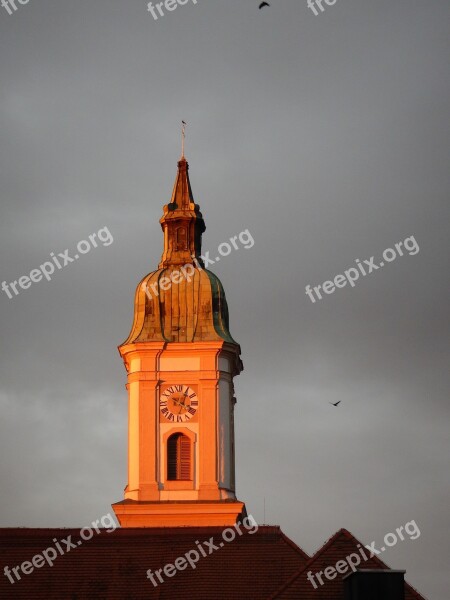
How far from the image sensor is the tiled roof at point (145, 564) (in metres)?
65.1

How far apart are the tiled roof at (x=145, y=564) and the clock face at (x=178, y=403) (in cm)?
1129

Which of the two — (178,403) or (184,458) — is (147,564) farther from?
(178,403)

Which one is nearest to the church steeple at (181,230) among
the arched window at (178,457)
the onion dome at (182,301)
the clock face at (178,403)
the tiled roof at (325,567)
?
the onion dome at (182,301)

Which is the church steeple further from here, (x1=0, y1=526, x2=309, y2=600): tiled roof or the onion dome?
(x1=0, y1=526, x2=309, y2=600): tiled roof

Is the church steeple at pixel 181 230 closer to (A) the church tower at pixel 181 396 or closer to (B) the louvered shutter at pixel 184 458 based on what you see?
(A) the church tower at pixel 181 396

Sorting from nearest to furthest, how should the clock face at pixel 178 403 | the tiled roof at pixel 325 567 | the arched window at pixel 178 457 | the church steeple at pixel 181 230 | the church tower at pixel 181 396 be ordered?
the tiled roof at pixel 325 567 < the church tower at pixel 181 396 < the arched window at pixel 178 457 < the clock face at pixel 178 403 < the church steeple at pixel 181 230

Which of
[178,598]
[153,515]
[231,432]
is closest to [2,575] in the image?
[178,598]

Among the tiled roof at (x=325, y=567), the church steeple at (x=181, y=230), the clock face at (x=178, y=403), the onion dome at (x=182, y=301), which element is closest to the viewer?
the tiled roof at (x=325, y=567)

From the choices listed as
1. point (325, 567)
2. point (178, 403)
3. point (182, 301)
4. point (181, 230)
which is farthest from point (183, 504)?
point (325, 567)

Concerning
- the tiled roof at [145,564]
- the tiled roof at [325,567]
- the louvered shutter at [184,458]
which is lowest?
the tiled roof at [325,567]

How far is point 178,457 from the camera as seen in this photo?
78562 millimetres

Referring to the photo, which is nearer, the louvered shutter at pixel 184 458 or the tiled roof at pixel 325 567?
the tiled roof at pixel 325 567

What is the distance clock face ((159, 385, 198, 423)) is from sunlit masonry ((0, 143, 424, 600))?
4cm

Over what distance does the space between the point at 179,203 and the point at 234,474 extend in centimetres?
1278
